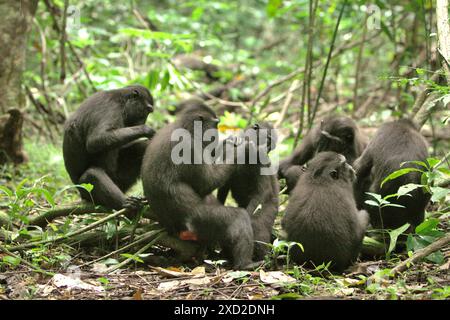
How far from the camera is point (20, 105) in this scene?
837 cm

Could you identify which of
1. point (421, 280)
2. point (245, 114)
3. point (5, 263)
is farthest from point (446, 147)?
point (5, 263)

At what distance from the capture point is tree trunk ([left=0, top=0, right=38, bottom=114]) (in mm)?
7898

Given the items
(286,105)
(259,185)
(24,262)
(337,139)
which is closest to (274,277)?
(259,185)

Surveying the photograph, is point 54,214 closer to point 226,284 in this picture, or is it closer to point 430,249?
point 226,284

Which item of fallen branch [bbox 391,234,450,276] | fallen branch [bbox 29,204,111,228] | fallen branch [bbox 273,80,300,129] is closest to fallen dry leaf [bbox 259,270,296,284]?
fallen branch [bbox 391,234,450,276]

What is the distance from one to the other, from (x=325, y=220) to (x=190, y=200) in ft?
4.19

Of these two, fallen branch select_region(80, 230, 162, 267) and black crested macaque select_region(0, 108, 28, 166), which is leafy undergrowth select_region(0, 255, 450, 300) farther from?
black crested macaque select_region(0, 108, 28, 166)

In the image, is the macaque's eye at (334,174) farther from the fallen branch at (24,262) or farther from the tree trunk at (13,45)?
the tree trunk at (13,45)

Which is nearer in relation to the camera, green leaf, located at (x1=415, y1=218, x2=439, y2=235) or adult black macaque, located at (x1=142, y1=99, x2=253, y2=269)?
green leaf, located at (x1=415, y1=218, x2=439, y2=235)

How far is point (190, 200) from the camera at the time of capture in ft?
17.6

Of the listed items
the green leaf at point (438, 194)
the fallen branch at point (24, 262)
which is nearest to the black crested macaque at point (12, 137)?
the fallen branch at point (24, 262)

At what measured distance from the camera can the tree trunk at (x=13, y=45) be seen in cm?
790

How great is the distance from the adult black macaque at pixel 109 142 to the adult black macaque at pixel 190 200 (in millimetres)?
717

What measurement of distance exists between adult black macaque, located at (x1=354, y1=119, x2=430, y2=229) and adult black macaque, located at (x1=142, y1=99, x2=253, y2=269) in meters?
1.46
